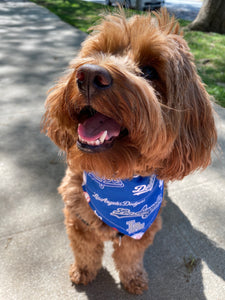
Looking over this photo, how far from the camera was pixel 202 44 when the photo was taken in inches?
279

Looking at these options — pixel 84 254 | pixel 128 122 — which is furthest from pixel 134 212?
pixel 128 122

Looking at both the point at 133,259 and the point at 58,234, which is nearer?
the point at 133,259

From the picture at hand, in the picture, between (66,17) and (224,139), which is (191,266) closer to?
(224,139)

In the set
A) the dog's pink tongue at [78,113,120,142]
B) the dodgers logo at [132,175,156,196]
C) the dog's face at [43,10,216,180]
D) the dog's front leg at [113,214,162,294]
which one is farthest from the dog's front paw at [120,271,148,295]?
the dog's pink tongue at [78,113,120,142]

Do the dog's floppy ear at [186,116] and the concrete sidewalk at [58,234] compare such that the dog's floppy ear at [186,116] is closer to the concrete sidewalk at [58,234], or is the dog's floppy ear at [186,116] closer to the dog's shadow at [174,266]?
the concrete sidewalk at [58,234]

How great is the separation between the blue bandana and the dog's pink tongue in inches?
18.2

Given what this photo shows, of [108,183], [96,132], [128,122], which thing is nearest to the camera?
[128,122]

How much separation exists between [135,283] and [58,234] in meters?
0.88

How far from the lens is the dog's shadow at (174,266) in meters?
2.24

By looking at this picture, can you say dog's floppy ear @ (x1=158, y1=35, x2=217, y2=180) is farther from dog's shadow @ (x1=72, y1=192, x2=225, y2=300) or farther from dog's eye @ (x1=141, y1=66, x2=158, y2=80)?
dog's shadow @ (x1=72, y1=192, x2=225, y2=300)

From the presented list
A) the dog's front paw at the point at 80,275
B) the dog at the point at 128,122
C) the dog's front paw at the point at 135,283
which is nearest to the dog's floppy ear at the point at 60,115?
the dog at the point at 128,122

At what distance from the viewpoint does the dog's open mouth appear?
4.76ft

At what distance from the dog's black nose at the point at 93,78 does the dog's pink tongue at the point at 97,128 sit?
0.25 m

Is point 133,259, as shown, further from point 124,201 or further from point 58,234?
point 58,234
